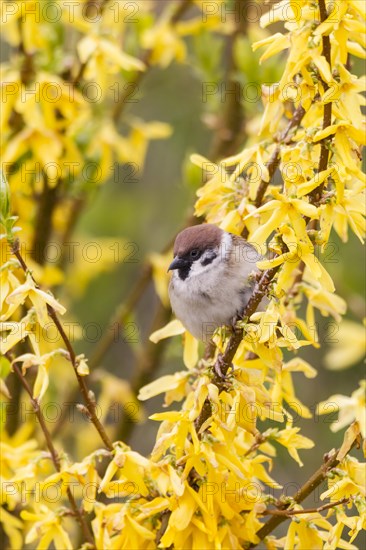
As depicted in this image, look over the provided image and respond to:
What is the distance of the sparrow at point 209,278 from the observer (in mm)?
2514

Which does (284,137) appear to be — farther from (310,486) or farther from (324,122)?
(310,486)

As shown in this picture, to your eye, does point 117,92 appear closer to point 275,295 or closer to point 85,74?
point 85,74

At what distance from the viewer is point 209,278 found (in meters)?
2.68

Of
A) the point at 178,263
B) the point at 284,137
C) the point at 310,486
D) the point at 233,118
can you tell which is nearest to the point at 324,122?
the point at 284,137

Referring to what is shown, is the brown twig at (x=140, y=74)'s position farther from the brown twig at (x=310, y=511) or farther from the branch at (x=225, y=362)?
the brown twig at (x=310, y=511)

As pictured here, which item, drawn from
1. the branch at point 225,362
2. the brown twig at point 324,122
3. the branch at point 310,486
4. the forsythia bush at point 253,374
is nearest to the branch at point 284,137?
the forsythia bush at point 253,374

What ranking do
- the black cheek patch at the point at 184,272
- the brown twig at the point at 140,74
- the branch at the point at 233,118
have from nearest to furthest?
the black cheek patch at the point at 184,272 → the brown twig at the point at 140,74 → the branch at the point at 233,118

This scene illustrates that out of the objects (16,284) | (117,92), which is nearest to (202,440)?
(16,284)

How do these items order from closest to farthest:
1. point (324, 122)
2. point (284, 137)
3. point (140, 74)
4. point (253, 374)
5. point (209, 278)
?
point (324, 122)
point (253, 374)
point (284, 137)
point (209, 278)
point (140, 74)

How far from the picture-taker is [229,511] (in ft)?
6.64

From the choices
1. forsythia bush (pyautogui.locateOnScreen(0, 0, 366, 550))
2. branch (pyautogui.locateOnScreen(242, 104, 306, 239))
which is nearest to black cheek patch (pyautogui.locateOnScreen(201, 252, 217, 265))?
forsythia bush (pyautogui.locateOnScreen(0, 0, 366, 550))

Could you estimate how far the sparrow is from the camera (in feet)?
8.25

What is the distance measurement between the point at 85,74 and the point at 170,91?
291cm

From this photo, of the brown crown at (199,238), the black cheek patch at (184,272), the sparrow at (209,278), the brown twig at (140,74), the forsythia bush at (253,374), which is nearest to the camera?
the forsythia bush at (253,374)
